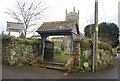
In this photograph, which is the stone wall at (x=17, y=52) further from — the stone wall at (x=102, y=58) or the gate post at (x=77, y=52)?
the stone wall at (x=102, y=58)

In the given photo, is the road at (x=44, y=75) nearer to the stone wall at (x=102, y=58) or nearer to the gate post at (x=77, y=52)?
the gate post at (x=77, y=52)

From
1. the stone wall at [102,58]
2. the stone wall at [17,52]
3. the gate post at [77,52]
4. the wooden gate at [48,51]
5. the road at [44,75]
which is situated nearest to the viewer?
the road at [44,75]

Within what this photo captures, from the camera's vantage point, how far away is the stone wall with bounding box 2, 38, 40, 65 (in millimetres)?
7905

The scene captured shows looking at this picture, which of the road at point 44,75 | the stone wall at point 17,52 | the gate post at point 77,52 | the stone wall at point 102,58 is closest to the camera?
the road at point 44,75

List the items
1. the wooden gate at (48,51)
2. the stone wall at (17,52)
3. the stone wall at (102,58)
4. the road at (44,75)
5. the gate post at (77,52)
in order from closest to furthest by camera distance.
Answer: the road at (44,75) < the gate post at (77,52) < the stone wall at (17,52) < the stone wall at (102,58) < the wooden gate at (48,51)

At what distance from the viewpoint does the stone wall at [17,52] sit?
790cm

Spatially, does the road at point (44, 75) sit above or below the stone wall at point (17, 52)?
below

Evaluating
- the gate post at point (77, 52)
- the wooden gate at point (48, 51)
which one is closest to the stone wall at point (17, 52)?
the wooden gate at point (48, 51)

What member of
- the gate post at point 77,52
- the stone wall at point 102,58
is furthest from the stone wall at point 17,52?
the stone wall at point 102,58

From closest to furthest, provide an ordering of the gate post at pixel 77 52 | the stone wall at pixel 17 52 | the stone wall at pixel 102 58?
1. the gate post at pixel 77 52
2. the stone wall at pixel 17 52
3. the stone wall at pixel 102 58

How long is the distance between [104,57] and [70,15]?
27661 mm

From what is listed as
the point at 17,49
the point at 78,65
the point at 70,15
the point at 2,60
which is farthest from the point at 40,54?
the point at 70,15

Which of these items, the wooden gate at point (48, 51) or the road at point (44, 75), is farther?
the wooden gate at point (48, 51)

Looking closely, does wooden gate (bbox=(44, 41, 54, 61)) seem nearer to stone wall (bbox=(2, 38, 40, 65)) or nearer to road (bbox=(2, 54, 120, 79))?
stone wall (bbox=(2, 38, 40, 65))
